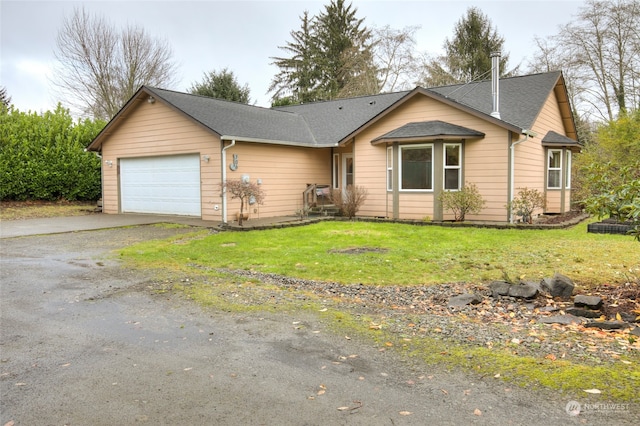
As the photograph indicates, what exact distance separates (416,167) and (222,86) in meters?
22.3

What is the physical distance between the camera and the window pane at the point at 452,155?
Answer: 1363 cm

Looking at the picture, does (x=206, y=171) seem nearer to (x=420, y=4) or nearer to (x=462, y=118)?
(x=462, y=118)

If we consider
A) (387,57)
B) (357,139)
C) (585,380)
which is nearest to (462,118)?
(357,139)

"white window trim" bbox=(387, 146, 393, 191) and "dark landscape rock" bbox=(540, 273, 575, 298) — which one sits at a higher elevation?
"white window trim" bbox=(387, 146, 393, 191)

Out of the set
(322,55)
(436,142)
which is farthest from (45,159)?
(322,55)

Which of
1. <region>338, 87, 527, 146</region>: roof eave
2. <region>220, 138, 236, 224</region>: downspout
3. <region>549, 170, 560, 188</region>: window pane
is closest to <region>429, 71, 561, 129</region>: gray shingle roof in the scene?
<region>338, 87, 527, 146</region>: roof eave

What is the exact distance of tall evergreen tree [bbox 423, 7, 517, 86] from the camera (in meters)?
33.5

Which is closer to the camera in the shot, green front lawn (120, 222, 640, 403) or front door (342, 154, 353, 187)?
green front lawn (120, 222, 640, 403)

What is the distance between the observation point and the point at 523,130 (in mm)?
12469

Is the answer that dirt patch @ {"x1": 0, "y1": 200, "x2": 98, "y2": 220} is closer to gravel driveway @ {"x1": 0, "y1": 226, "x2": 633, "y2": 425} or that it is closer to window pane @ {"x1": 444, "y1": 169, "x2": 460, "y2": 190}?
gravel driveway @ {"x1": 0, "y1": 226, "x2": 633, "y2": 425}

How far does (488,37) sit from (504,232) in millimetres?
28743

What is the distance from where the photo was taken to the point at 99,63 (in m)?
29.1

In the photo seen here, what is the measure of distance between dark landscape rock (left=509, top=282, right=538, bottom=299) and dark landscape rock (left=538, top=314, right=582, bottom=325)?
632mm

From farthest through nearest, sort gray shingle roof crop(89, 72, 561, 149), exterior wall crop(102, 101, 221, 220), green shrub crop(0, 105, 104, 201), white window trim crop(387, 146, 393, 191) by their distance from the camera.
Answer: green shrub crop(0, 105, 104, 201) < white window trim crop(387, 146, 393, 191) < exterior wall crop(102, 101, 221, 220) < gray shingle roof crop(89, 72, 561, 149)
